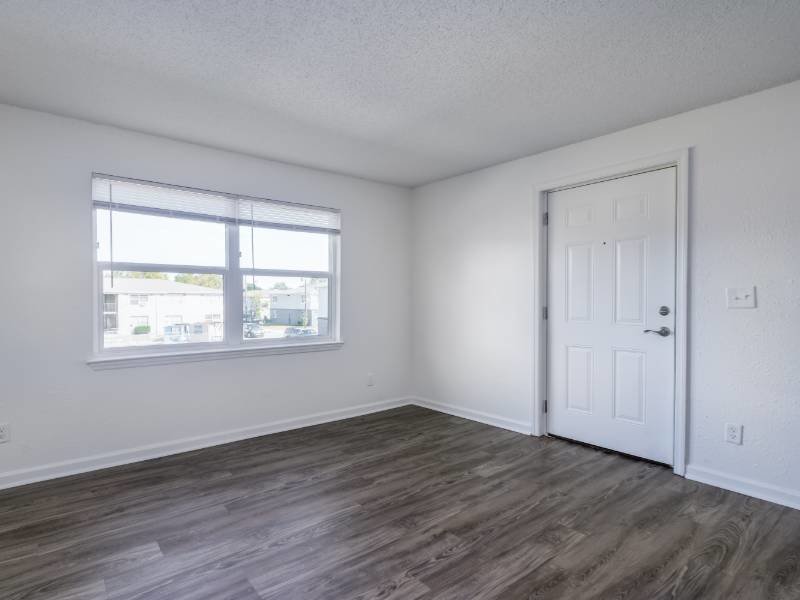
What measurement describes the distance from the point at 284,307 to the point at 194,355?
2.96 feet

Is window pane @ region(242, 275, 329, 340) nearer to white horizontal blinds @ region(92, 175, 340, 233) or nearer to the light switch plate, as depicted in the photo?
white horizontal blinds @ region(92, 175, 340, 233)

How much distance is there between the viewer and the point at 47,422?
3055 mm

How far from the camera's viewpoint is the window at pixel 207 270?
336cm

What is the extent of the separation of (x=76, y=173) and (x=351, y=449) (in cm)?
278

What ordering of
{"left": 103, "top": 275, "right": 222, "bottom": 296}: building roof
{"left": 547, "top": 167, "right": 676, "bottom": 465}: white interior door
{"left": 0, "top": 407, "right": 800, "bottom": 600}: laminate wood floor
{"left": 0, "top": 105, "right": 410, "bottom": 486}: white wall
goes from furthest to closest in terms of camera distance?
{"left": 103, "top": 275, "right": 222, "bottom": 296}: building roof → {"left": 547, "top": 167, "right": 676, "bottom": 465}: white interior door → {"left": 0, "top": 105, "right": 410, "bottom": 486}: white wall → {"left": 0, "top": 407, "right": 800, "bottom": 600}: laminate wood floor

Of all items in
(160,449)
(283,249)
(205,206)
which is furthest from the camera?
(283,249)

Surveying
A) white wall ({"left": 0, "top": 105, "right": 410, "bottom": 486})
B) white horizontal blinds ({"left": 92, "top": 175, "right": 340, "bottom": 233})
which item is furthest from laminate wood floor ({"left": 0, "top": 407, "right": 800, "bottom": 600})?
white horizontal blinds ({"left": 92, "top": 175, "right": 340, "bottom": 233})

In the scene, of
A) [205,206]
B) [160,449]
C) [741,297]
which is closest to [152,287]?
[205,206]

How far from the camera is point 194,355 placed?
143 inches

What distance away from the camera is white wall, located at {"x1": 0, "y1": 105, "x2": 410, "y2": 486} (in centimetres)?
295

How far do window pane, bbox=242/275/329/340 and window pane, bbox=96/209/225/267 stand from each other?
0.39 metres

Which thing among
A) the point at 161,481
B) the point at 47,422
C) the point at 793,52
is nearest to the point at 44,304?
the point at 47,422

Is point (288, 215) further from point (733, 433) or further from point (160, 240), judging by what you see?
point (733, 433)

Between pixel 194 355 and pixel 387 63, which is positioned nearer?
pixel 387 63
